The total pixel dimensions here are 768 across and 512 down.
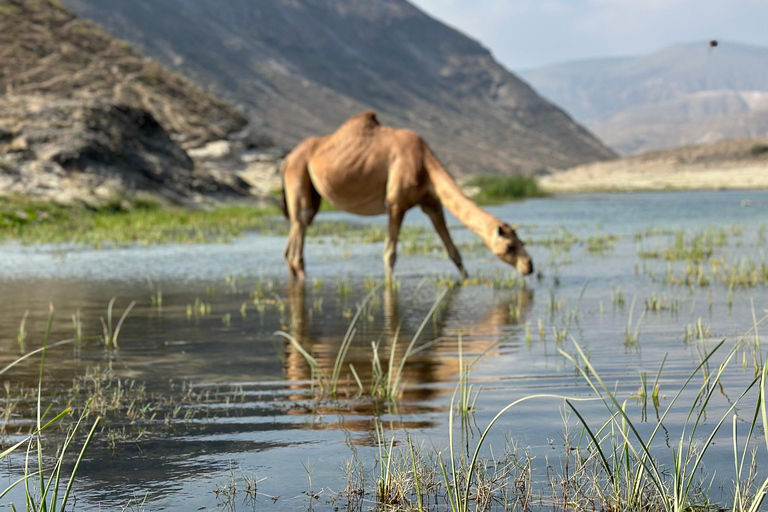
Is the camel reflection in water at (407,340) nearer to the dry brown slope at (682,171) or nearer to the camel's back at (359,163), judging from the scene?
the camel's back at (359,163)

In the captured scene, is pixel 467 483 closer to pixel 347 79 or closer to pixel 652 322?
pixel 652 322

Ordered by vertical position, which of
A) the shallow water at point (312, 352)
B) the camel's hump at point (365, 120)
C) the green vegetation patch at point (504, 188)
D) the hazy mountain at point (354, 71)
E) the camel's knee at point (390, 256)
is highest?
the hazy mountain at point (354, 71)

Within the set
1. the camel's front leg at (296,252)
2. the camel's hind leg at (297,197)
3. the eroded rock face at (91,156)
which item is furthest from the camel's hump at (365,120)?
the eroded rock face at (91,156)

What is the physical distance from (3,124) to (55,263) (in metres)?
16.1

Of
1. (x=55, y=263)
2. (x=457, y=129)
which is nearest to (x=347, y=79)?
(x=457, y=129)

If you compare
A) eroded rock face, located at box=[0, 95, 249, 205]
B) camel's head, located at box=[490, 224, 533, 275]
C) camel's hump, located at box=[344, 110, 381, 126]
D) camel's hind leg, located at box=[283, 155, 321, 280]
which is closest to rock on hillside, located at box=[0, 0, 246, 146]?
eroded rock face, located at box=[0, 95, 249, 205]

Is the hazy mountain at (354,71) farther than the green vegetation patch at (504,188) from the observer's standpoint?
Yes

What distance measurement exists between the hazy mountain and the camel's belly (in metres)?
95.4

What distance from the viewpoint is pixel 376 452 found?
446 cm

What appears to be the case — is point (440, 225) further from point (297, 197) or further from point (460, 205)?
point (297, 197)

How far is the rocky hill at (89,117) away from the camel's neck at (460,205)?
16210 millimetres

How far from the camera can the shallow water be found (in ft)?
14.3

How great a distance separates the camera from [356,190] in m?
12.8

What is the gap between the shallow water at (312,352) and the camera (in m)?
4.36
